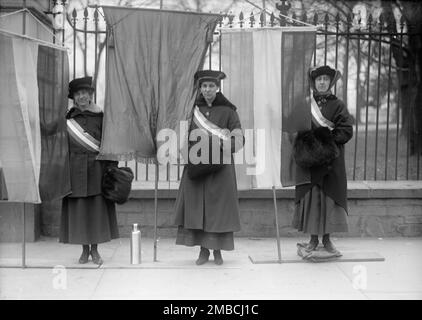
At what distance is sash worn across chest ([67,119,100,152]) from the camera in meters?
5.56

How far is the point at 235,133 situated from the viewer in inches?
217

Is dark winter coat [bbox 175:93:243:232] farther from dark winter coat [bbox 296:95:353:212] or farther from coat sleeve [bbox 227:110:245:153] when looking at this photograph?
dark winter coat [bbox 296:95:353:212]

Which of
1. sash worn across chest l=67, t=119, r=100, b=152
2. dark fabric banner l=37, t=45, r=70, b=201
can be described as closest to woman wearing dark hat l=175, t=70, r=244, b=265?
sash worn across chest l=67, t=119, r=100, b=152

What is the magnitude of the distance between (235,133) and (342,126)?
110 cm

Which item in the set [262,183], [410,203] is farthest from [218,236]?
[410,203]

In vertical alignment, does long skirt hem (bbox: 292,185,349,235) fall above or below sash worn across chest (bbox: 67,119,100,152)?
below

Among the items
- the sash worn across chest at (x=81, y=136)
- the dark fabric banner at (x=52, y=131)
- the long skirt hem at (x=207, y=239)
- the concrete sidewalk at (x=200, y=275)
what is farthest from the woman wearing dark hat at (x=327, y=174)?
the dark fabric banner at (x=52, y=131)

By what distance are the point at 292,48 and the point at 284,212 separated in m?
2.19

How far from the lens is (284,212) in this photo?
698 cm

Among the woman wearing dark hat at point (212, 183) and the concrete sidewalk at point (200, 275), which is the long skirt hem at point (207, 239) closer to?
the woman wearing dark hat at point (212, 183)

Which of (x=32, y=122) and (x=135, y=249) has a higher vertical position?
(x=32, y=122)

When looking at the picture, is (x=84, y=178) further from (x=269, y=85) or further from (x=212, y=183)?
(x=269, y=85)

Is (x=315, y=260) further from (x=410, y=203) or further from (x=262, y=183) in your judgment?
(x=410, y=203)

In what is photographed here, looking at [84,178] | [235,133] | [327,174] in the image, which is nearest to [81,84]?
[84,178]
